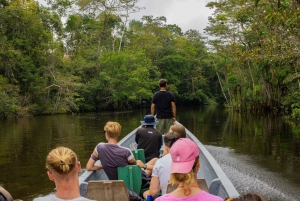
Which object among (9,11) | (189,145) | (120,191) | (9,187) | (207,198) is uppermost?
(9,11)

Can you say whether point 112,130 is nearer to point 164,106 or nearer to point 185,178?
point 185,178

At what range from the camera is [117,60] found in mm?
39469

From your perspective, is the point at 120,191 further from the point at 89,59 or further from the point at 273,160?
the point at 89,59

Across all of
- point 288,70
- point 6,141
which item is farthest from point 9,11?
point 288,70

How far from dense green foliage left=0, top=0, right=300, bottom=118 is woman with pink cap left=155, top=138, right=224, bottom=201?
1424 centimetres

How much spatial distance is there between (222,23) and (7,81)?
19.1m

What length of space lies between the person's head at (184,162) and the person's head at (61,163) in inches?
25.1

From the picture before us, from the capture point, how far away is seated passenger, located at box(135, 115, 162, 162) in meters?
5.89

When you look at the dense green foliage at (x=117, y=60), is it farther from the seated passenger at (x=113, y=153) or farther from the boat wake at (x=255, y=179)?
the seated passenger at (x=113, y=153)

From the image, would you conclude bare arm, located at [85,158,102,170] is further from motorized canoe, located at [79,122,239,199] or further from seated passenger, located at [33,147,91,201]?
seated passenger, located at [33,147,91,201]

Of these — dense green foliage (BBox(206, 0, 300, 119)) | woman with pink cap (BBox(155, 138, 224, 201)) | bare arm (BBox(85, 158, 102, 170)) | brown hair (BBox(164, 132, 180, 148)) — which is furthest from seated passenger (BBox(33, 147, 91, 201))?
dense green foliage (BBox(206, 0, 300, 119))

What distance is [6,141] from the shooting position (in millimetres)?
15539

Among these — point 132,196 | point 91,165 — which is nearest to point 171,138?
point 132,196

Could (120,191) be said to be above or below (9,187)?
above
